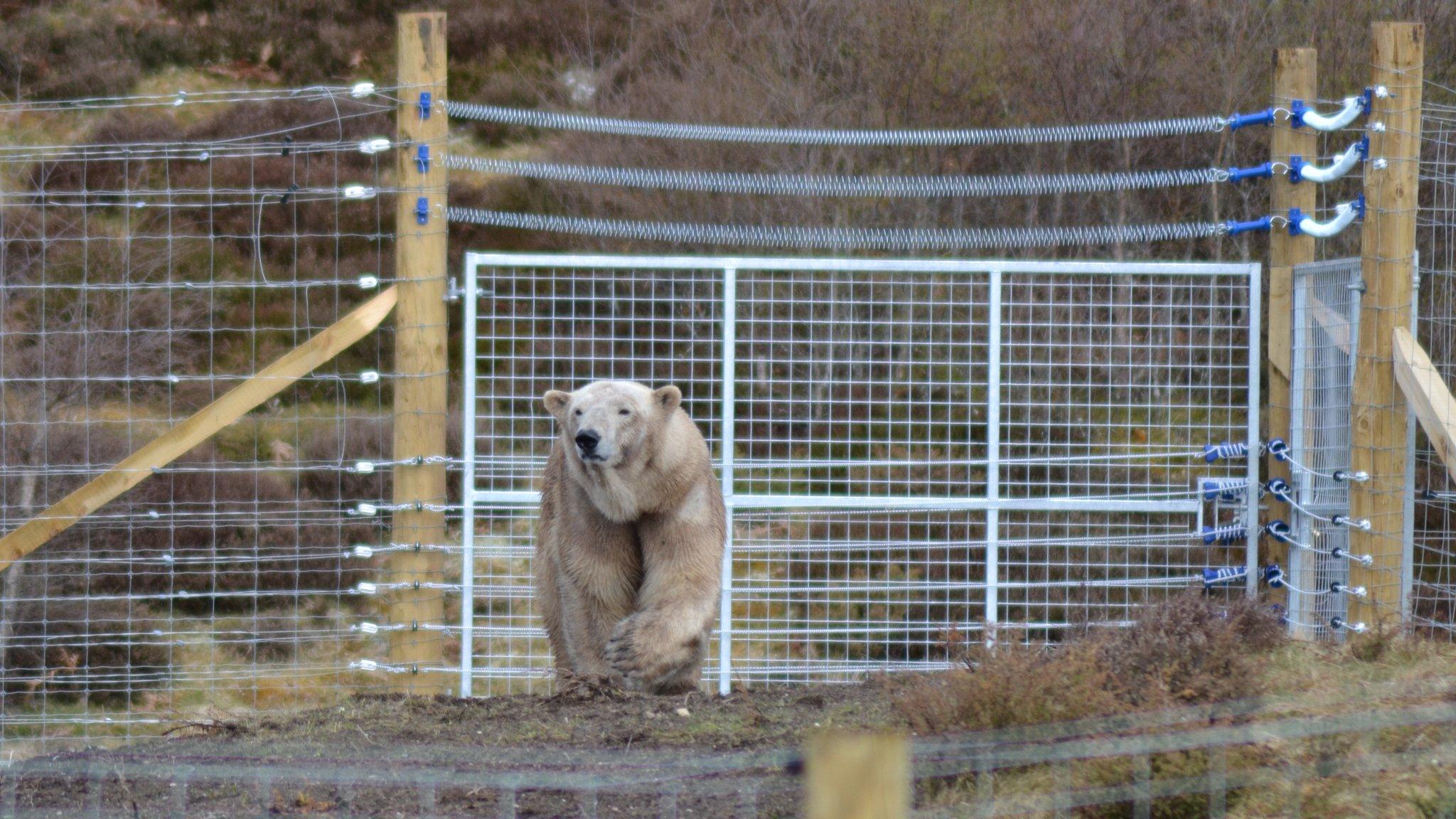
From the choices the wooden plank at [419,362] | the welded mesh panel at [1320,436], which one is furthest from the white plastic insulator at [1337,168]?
the wooden plank at [419,362]

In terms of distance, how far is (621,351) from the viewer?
11.0m

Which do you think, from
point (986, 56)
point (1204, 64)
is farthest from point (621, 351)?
point (1204, 64)

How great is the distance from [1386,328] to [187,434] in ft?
16.5

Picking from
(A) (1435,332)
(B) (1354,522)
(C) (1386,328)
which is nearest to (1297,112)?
(C) (1386,328)

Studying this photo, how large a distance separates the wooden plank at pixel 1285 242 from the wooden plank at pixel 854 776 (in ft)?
17.3

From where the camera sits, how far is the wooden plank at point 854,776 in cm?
183

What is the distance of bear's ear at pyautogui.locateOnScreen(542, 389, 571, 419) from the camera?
574 centimetres

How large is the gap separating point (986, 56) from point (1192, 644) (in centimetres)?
825

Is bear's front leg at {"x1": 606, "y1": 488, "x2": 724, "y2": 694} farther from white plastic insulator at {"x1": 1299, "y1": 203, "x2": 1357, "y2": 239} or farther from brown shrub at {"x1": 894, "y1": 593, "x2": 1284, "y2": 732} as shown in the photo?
white plastic insulator at {"x1": 1299, "y1": 203, "x2": 1357, "y2": 239}

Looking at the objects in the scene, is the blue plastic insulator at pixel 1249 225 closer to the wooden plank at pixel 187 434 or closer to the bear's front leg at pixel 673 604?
the bear's front leg at pixel 673 604

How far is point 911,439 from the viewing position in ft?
32.7

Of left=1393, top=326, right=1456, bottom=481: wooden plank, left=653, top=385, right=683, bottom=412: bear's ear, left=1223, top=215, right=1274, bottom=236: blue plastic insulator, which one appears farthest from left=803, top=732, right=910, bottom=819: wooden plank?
left=1223, top=215, right=1274, bottom=236: blue plastic insulator

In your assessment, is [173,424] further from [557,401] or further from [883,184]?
[557,401]

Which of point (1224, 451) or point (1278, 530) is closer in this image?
point (1278, 530)
